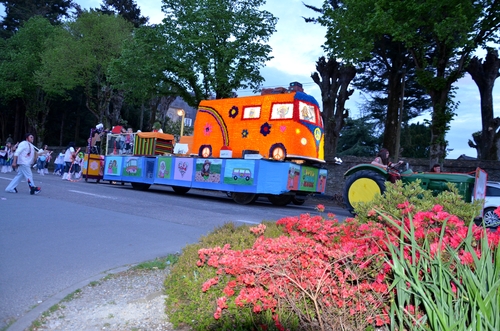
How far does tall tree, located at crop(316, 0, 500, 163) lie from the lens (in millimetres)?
16734

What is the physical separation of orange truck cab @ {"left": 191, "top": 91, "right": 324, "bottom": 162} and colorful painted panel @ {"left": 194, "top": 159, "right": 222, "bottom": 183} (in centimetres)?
38

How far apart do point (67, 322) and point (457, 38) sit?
1731 centimetres

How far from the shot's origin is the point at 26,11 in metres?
50.5

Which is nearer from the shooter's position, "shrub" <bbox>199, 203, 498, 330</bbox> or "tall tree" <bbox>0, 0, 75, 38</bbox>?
"shrub" <bbox>199, 203, 498, 330</bbox>

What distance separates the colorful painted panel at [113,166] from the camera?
21.5 meters

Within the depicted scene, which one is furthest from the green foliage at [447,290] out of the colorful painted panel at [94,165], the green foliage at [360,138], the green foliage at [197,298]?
the green foliage at [360,138]

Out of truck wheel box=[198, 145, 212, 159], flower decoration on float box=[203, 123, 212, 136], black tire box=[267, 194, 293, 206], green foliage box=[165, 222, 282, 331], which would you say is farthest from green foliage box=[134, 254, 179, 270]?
flower decoration on float box=[203, 123, 212, 136]

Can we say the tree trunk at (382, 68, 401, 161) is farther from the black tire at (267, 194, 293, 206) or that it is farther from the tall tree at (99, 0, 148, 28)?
the tall tree at (99, 0, 148, 28)

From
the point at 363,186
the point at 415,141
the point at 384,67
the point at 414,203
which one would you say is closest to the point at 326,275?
the point at 414,203

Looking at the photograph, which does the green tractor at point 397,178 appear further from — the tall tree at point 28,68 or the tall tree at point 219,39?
the tall tree at point 28,68

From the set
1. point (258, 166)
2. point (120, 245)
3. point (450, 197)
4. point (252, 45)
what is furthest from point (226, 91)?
point (450, 197)

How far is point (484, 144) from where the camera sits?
23797 mm

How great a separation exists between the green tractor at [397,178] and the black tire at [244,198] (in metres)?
4.12

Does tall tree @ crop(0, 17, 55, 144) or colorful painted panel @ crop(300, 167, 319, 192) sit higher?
tall tree @ crop(0, 17, 55, 144)
